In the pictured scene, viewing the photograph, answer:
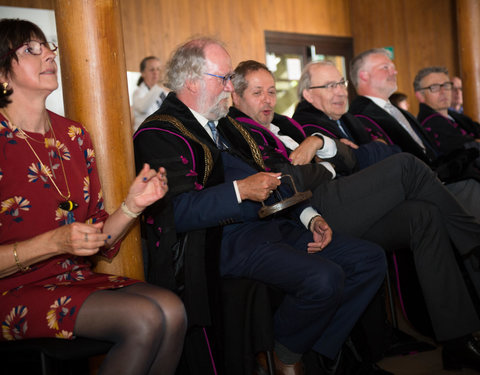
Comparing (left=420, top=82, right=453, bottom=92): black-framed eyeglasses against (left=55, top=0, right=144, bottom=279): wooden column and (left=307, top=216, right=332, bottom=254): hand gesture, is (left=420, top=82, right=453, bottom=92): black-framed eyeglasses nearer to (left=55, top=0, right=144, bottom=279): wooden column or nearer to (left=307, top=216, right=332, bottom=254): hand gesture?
Result: (left=307, top=216, right=332, bottom=254): hand gesture

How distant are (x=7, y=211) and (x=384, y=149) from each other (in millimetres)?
1995

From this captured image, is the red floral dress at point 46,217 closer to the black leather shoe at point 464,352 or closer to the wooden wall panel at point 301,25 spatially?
the black leather shoe at point 464,352

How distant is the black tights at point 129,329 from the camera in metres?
1.39

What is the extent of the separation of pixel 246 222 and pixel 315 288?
397 mm

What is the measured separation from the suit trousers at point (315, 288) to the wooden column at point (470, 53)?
146 inches

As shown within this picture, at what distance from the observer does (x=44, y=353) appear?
1351 mm

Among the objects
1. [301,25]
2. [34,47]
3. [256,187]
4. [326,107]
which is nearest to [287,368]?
[256,187]

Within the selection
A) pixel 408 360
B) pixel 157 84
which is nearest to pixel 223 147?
pixel 408 360

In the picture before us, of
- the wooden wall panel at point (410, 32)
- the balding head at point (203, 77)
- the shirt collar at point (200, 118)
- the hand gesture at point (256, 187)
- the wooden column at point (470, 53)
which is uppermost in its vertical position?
the wooden wall panel at point (410, 32)

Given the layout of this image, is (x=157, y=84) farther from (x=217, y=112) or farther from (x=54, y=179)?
(x=54, y=179)

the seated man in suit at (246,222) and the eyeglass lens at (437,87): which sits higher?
the eyeglass lens at (437,87)

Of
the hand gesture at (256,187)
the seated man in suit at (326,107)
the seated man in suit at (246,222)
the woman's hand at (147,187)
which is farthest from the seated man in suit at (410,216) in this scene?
A: the woman's hand at (147,187)

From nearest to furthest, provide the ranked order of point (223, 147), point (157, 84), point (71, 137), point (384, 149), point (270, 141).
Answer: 1. point (71, 137)
2. point (223, 147)
3. point (270, 141)
4. point (384, 149)
5. point (157, 84)

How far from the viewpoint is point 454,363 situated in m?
2.18
